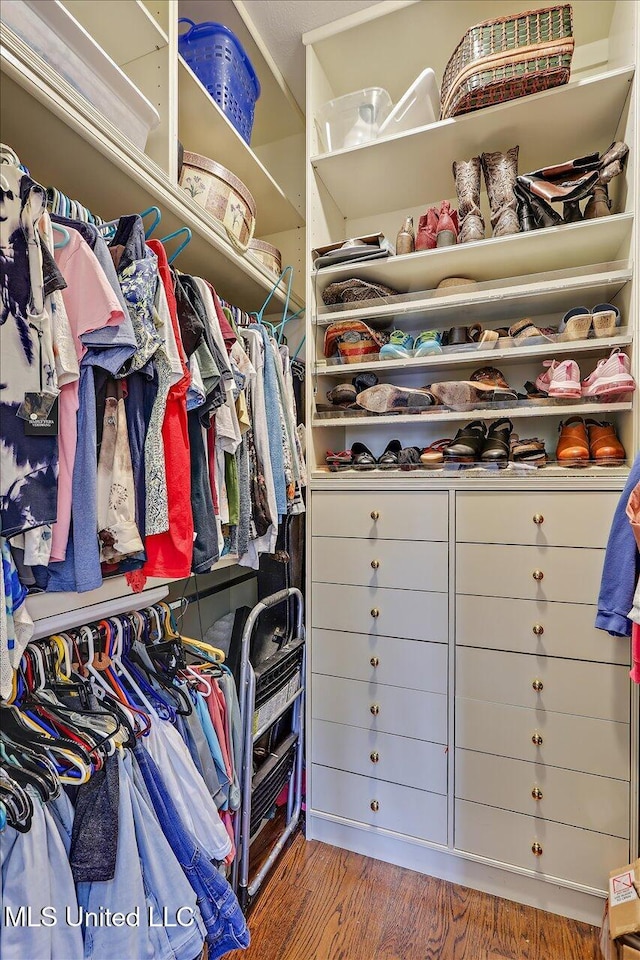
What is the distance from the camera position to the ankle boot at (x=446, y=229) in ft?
5.08

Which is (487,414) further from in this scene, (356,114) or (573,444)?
(356,114)

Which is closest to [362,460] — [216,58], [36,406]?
[36,406]

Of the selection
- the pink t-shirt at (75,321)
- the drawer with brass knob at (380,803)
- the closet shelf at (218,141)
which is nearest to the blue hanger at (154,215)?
the pink t-shirt at (75,321)

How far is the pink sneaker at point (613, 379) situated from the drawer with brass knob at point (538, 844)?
48.8 inches

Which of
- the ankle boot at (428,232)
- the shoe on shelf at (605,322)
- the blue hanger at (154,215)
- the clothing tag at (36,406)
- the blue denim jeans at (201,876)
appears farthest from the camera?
the ankle boot at (428,232)

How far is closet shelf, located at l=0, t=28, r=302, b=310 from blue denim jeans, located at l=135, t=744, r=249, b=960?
1.24 metres

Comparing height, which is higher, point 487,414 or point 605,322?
point 605,322

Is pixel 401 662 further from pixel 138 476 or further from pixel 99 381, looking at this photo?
pixel 99 381

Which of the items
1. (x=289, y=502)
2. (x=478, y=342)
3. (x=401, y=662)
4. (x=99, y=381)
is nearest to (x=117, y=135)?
(x=99, y=381)

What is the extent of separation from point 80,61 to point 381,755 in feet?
6.50

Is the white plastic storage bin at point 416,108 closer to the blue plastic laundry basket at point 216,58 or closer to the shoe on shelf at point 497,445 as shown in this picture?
the blue plastic laundry basket at point 216,58

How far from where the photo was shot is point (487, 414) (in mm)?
1489

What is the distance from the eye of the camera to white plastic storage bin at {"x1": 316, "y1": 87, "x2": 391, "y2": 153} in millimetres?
1667

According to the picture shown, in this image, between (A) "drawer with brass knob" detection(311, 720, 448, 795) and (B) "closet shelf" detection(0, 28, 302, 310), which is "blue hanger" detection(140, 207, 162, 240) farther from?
(A) "drawer with brass knob" detection(311, 720, 448, 795)
